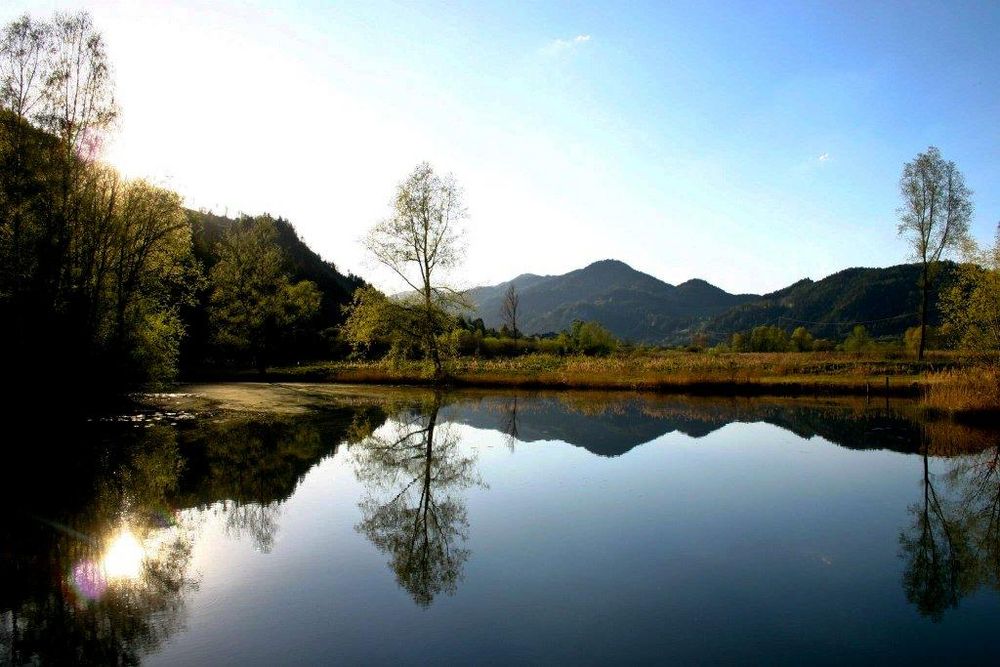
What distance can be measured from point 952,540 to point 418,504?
9.18 metres

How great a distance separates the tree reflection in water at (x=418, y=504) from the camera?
802 cm

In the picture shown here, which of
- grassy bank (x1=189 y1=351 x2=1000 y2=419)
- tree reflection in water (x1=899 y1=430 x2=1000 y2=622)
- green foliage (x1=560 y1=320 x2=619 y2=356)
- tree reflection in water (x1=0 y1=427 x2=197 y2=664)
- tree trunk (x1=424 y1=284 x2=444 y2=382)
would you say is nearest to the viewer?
tree reflection in water (x1=0 y1=427 x2=197 y2=664)

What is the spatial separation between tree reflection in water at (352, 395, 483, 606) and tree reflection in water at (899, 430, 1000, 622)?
243 inches

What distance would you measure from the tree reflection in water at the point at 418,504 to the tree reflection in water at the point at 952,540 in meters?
6.16

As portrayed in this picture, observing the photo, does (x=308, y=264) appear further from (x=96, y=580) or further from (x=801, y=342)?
(x=96, y=580)

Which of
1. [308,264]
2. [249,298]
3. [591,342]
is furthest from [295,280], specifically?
[249,298]

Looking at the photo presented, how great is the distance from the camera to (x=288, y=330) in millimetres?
49469

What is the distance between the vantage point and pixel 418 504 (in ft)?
36.5

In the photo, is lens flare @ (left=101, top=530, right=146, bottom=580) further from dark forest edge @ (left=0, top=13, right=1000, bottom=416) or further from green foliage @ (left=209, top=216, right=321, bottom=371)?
green foliage @ (left=209, top=216, right=321, bottom=371)

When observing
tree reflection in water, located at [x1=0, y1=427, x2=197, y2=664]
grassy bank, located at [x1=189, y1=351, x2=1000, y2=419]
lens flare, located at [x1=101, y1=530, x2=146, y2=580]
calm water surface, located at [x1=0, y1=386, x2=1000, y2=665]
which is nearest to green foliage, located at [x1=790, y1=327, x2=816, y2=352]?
grassy bank, located at [x1=189, y1=351, x2=1000, y2=419]

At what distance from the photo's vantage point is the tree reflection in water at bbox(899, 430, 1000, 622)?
7.77 meters

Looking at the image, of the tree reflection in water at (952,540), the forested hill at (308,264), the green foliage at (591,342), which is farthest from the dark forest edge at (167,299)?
the forested hill at (308,264)

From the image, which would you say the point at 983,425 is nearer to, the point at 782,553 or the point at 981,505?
the point at 981,505

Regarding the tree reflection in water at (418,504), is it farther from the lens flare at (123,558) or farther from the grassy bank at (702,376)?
the grassy bank at (702,376)
